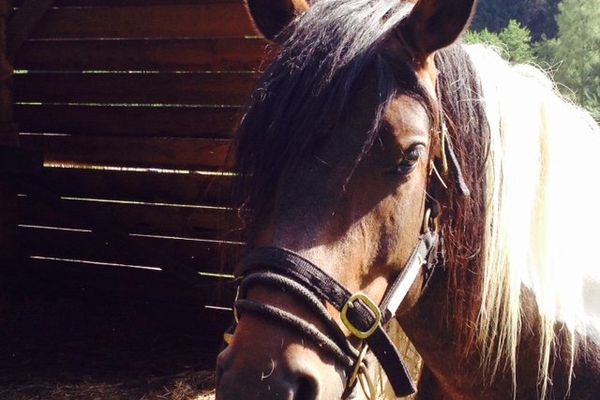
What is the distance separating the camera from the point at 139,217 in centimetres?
472

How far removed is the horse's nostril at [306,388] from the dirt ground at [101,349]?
9.18 feet

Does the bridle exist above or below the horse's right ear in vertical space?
below

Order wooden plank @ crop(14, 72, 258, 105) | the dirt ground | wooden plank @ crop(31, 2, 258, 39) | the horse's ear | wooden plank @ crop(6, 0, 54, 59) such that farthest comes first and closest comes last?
wooden plank @ crop(6, 0, 54, 59), wooden plank @ crop(14, 72, 258, 105), wooden plank @ crop(31, 2, 258, 39), the dirt ground, the horse's ear

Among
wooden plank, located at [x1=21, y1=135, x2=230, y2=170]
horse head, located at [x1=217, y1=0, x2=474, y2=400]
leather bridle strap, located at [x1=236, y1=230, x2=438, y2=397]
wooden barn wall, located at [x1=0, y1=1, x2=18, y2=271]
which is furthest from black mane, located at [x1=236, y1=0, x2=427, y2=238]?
wooden barn wall, located at [x1=0, y1=1, x2=18, y2=271]

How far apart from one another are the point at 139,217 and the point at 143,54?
1100 millimetres

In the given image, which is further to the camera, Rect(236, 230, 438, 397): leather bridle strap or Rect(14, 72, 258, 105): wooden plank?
Rect(14, 72, 258, 105): wooden plank

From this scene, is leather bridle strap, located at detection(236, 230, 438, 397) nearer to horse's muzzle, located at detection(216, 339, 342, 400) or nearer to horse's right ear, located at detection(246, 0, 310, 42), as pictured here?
horse's muzzle, located at detection(216, 339, 342, 400)

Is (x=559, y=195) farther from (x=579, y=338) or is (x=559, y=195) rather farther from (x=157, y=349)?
(x=157, y=349)

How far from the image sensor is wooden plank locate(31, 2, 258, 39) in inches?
164

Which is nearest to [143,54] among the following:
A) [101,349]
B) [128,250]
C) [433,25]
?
[128,250]

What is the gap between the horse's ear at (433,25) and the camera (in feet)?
4.86

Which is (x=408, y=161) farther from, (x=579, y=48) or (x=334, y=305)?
(x=579, y=48)

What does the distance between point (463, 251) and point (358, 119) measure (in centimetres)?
48

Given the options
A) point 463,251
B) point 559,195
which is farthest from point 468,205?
point 559,195
